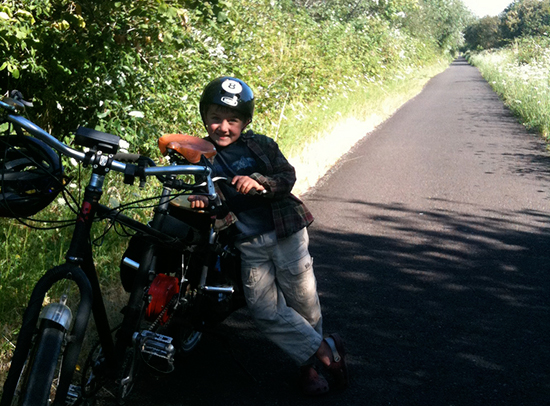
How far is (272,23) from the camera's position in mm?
12914

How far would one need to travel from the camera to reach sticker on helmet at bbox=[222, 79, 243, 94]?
11.7 ft

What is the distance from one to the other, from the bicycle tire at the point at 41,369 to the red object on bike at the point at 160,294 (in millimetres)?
648

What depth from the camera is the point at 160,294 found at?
325 centimetres

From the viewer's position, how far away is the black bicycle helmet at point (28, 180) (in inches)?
104

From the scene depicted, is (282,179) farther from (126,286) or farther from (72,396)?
(72,396)

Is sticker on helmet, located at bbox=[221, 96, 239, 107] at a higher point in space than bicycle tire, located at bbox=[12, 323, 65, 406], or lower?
higher

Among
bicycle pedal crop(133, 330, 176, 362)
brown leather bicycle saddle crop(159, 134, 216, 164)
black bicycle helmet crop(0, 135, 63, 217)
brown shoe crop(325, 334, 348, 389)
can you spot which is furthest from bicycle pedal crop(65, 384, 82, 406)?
brown shoe crop(325, 334, 348, 389)

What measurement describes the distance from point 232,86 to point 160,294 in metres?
1.09

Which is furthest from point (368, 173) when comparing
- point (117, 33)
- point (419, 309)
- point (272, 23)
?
point (419, 309)

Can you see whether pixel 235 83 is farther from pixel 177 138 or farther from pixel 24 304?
pixel 24 304

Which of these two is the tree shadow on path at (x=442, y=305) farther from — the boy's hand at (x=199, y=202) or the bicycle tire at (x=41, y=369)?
the bicycle tire at (x=41, y=369)

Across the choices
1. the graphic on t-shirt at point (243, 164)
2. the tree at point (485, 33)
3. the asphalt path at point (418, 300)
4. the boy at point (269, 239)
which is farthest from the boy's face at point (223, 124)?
the tree at point (485, 33)

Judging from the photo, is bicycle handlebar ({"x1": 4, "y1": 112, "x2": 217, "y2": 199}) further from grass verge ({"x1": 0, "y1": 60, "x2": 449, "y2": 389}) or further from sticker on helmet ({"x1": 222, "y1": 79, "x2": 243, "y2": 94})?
grass verge ({"x1": 0, "y1": 60, "x2": 449, "y2": 389})

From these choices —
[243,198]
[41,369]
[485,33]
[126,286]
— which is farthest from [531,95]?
[485,33]
